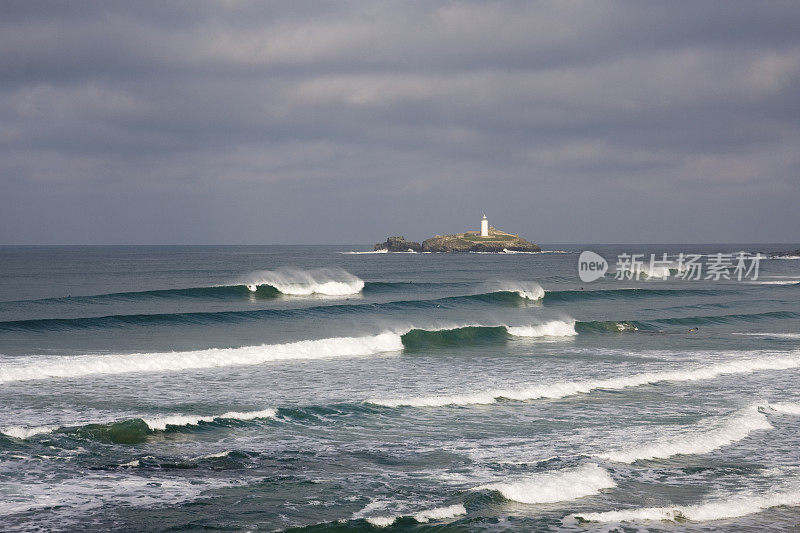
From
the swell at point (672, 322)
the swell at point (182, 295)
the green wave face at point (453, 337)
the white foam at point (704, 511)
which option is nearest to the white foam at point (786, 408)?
the white foam at point (704, 511)

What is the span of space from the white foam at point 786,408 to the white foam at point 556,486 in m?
6.15

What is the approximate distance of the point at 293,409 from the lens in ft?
42.7

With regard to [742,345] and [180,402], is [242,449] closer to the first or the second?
[180,402]

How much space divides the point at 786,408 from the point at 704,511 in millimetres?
7081

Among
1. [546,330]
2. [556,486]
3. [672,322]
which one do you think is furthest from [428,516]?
[672,322]

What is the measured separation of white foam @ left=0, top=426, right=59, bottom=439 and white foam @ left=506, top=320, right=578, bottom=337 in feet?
63.8

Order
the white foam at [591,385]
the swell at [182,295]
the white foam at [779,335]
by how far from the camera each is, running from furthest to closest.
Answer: the swell at [182,295] → the white foam at [779,335] → the white foam at [591,385]

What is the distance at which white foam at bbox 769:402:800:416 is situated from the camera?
13.6 metres

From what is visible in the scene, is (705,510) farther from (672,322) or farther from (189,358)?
(672,322)

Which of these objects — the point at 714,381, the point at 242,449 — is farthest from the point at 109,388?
the point at 714,381

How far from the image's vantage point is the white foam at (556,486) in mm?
8570

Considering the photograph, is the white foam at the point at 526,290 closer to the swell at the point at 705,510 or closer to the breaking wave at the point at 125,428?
the breaking wave at the point at 125,428

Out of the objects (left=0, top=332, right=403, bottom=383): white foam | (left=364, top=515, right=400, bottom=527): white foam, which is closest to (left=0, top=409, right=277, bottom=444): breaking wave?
(left=364, top=515, right=400, bottom=527): white foam

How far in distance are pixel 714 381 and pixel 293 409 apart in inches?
403
